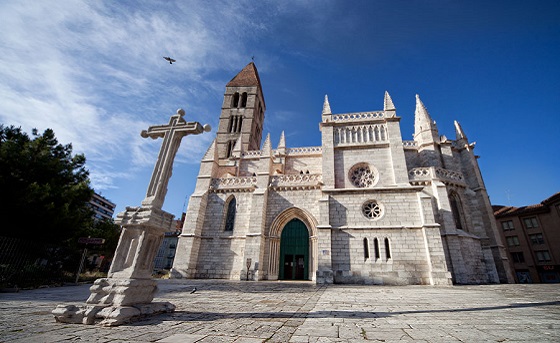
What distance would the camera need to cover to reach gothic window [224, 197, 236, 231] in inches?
660

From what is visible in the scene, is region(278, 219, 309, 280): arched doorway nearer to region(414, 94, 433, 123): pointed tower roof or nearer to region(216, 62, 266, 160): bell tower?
region(216, 62, 266, 160): bell tower

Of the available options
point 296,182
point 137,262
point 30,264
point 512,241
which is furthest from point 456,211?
point 30,264

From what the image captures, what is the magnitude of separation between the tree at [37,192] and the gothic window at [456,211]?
76.3 ft

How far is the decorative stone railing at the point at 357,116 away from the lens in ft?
57.3

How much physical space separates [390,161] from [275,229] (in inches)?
361

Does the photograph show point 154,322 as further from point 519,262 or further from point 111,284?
point 519,262

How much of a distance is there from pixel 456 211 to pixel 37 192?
80.0ft

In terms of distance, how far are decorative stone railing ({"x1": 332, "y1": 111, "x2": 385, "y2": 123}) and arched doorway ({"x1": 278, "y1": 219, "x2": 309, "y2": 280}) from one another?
8441 millimetres

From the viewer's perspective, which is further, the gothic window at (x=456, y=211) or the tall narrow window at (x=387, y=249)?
the gothic window at (x=456, y=211)

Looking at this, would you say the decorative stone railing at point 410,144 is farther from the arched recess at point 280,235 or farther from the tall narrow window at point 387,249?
the arched recess at point 280,235

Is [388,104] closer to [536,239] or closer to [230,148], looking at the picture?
[230,148]

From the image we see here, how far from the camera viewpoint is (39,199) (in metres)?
10.6

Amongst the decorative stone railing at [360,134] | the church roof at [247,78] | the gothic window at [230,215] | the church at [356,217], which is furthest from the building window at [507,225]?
the church roof at [247,78]

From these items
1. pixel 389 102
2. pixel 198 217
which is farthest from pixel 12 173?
pixel 389 102
